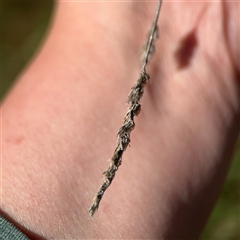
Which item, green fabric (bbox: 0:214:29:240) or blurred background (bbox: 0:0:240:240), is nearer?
green fabric (bbox: 0:214:29:240)

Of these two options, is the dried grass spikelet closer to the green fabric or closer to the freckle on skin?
the green fabric

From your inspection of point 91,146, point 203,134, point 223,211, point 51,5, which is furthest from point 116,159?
point 51,5

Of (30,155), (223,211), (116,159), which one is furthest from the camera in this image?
A: (223,211)

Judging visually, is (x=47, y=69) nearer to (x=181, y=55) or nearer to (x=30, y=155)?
(x=30, y=155)

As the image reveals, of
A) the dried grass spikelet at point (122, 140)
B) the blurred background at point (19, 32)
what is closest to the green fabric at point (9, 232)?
the dried grass spikelet at point (122, 140)

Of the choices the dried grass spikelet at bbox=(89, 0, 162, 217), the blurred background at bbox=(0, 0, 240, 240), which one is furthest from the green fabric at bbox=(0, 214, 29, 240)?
the blurred background at bbox=(0, 0, 240, 240)

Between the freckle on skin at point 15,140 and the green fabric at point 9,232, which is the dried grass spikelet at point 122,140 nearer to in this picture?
the green fabric at point 9,232

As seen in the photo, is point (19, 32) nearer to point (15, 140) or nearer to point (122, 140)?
point (15, 140)

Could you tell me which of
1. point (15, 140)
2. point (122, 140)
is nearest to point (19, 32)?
point (15, 140)
